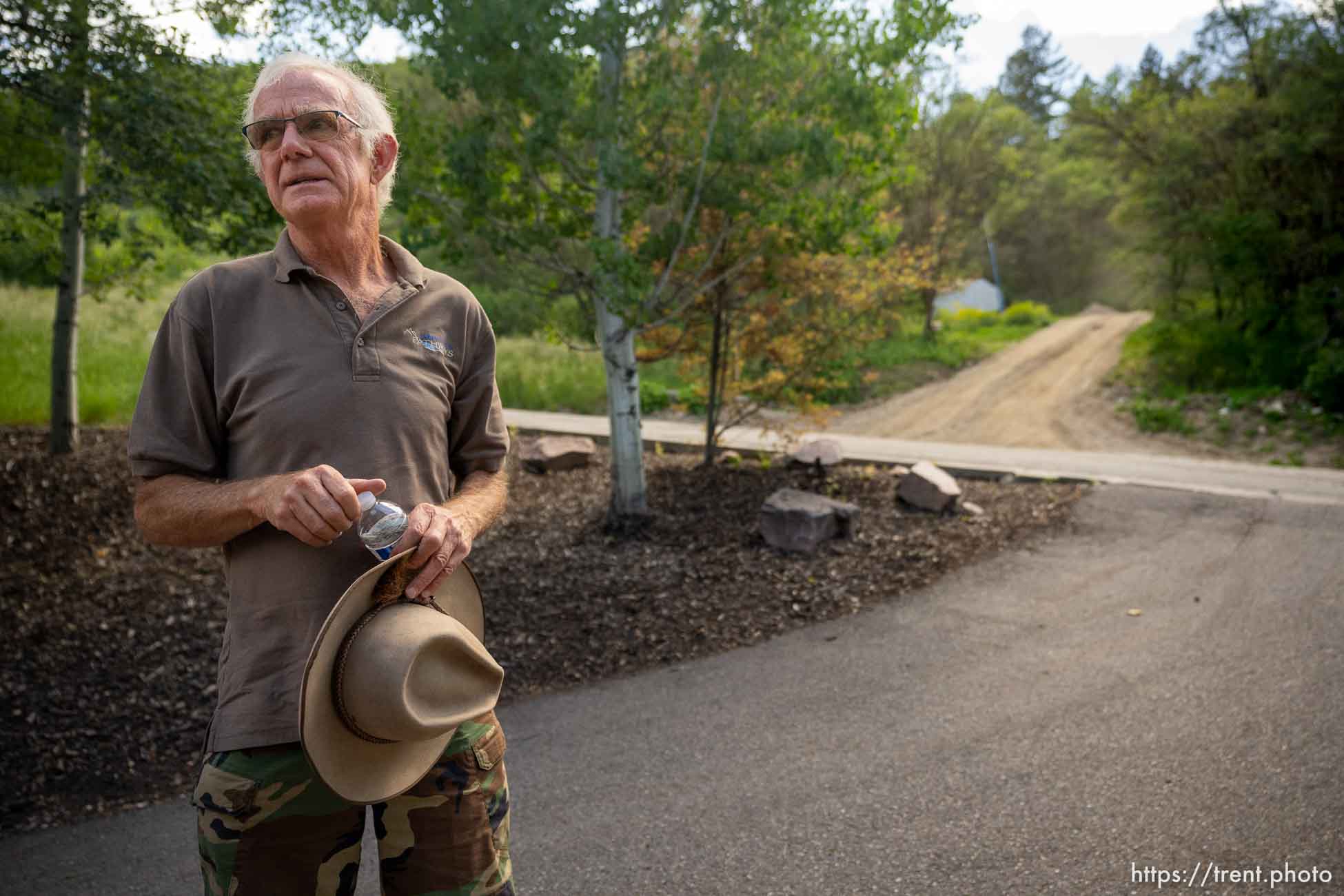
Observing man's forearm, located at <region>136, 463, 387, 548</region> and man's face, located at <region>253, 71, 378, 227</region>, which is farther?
man's face, located at <region>253, 71, 378, 227</region>

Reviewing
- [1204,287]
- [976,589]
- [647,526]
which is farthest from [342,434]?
[1204,287]

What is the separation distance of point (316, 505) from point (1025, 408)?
1731 centimetres

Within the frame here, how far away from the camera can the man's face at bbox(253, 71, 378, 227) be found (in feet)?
6.10

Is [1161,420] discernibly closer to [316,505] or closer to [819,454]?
[819,454]

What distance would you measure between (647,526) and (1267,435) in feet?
33.7

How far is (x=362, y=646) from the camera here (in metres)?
1.64

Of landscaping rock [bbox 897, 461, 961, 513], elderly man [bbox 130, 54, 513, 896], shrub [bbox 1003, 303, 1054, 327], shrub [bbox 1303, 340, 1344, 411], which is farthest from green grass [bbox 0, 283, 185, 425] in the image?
shrub [bbox 1003, 303, 1054, 327]

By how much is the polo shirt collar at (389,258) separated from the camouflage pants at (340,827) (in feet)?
3.00

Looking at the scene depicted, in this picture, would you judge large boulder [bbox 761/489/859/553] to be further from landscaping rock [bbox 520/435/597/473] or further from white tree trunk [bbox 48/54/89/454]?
white tree trunk [bbox 48/54/89/454]

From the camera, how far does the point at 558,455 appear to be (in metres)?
10.2

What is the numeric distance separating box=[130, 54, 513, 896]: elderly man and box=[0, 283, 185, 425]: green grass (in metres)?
7.49

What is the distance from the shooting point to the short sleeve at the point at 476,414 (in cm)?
209

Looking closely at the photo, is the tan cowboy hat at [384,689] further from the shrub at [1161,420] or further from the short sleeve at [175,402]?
the shrub at [1161,420]

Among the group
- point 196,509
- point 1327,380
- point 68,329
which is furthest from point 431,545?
point 1327,380
